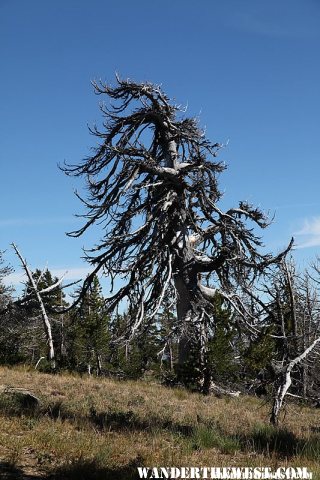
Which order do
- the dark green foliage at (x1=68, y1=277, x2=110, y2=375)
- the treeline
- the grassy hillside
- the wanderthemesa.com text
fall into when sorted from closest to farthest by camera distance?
the wanderthemesa.com text < the grassy hillside < the treeline < the dark green foliage at (x1=68, y1=277, x2=110, y2=375)

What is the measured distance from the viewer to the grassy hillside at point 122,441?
5609mm

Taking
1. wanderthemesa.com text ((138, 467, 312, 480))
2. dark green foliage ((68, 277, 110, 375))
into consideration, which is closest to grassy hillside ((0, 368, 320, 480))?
wanderthemesa.com text ((138, 467, 312, 480))

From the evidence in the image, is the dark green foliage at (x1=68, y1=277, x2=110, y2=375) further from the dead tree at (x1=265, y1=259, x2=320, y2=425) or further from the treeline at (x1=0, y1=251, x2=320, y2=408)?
the dead tree at (x1=265, y1=259, x2=320, y2=425)

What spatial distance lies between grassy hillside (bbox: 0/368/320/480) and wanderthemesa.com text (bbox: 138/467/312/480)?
0.21 meters

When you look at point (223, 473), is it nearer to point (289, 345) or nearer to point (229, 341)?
point (289, 345)

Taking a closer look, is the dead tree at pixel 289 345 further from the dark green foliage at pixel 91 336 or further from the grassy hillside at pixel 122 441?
the dark green foliage at pixel 91 336

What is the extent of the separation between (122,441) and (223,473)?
195 centimetres

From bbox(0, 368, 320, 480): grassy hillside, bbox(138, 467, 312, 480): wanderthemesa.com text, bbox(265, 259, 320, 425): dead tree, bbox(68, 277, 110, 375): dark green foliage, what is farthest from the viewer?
bbox(68, 277, 110, 375): dark green foliage

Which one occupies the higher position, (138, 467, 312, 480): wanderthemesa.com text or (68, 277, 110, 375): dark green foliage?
(68, 277, 110, 375): dark green foliage

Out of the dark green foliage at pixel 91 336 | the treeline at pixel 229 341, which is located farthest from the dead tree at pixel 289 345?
the dark green foliage at pixel 91 336

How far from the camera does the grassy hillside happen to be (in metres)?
5.61

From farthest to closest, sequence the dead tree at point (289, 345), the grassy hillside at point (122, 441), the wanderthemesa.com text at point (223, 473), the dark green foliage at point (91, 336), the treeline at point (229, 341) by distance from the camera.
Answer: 1. the dark green foliage at point (91, 336)
2. the treeline at point (229, 341)
3. the dead tree at point (289, 345)
4. the grassy hillside at point (122, 441)
5. the wanderthemesa.com text at point (223, 473)

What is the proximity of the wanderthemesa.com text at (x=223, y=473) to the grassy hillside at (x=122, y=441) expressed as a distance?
0.21m

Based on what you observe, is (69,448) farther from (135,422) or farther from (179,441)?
(135,422)
